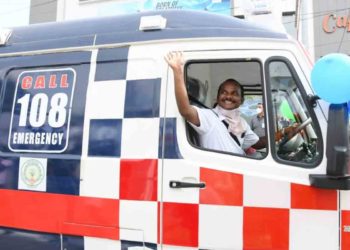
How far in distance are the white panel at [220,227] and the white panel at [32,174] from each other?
1.07 metres

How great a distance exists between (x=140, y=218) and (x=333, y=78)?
1.34 meters

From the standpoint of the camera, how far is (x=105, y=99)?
2.76 meters

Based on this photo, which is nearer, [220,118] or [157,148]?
[157,148]

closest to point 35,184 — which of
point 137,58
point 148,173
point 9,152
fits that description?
point 9,152

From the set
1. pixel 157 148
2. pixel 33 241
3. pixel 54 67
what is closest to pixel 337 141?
pixel 157 148

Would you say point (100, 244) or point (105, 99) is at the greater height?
point (105, 99)

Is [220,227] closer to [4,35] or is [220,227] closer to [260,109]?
[260,109]

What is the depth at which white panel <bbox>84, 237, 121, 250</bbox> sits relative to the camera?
8.71 ft

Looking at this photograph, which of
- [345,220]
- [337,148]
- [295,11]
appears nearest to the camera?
[337,148]

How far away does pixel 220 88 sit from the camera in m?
2.95

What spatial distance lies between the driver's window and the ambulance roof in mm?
256

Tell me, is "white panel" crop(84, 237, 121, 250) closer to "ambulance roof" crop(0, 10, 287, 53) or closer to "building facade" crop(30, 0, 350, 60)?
"ambulance roof" crop(0, 10, 287, 53)

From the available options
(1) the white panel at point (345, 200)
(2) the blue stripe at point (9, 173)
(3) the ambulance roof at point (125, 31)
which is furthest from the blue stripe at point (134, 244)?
(3) the ambulance roof at point (125, 31)

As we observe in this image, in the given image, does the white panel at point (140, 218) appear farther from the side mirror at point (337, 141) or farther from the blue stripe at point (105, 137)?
the side mirror at point (337, 141)
